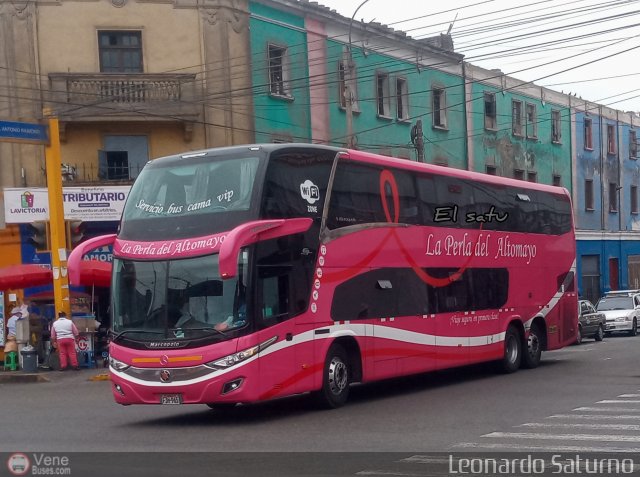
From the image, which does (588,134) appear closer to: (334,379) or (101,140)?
(101,140)

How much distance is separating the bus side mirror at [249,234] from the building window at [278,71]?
17.4m

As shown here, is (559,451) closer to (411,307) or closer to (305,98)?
(411,307)

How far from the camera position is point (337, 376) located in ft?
53.9

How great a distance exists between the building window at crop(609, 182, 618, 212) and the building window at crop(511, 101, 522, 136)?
10233 millimetres

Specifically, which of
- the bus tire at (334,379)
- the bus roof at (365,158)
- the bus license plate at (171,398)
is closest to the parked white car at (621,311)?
the bus roof at (365,158)

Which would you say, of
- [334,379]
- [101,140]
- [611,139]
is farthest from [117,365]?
[611,139]

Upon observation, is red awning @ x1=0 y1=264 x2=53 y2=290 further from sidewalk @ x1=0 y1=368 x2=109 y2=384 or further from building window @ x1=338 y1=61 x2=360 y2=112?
building window @ x1=338 y1=61 x2=360 y2=112

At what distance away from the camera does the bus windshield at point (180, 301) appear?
14578mm

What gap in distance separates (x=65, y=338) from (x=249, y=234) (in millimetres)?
13560

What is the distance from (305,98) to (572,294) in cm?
1236

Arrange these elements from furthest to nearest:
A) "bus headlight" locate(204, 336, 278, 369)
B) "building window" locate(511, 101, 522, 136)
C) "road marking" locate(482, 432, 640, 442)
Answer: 1. "building window" locate(511, 101, 522, 136)
2. "bus headlight" locate(204, 336, 278, 369)
3. "road marking" locate(482, 432, 640, 442)

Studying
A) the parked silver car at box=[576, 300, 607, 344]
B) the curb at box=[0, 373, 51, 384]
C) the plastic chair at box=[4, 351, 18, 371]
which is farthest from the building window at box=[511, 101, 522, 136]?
the curb at box=[0, 373, 51, 384]

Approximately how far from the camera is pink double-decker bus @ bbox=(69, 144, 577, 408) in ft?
47.9
